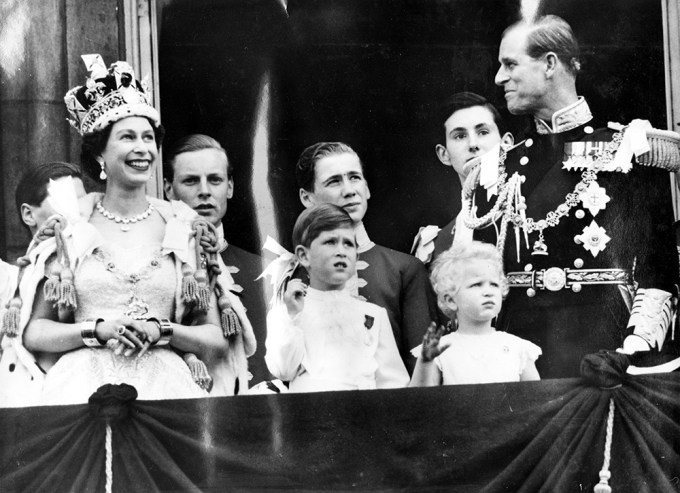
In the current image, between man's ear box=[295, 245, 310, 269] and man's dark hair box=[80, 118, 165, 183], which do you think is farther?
man's ear box=[295, 245, 310, 269]

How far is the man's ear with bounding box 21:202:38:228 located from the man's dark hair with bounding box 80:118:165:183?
14.3 inches

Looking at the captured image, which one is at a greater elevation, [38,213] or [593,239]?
[38,213]

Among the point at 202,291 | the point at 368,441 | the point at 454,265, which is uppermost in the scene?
the point at 454,265

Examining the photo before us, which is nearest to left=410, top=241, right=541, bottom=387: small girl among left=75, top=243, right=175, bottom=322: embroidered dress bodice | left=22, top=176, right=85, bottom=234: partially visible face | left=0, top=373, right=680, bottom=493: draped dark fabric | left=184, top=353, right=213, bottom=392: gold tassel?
left=0, top=373, right=680, bottom=493: draped dark fabric

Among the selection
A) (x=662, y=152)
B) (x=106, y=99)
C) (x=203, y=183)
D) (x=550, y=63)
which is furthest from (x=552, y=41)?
(x=106, y=99)

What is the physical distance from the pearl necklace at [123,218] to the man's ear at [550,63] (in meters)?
2.27

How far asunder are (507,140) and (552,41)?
1.95ft

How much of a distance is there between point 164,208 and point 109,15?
44.6 inches

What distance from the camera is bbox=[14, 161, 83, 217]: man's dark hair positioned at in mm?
8438

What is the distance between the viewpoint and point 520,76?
28.3 ft

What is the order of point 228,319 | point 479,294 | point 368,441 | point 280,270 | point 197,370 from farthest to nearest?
point 280,270, point 479,294, point 228,319, point 197,370, point 368,441

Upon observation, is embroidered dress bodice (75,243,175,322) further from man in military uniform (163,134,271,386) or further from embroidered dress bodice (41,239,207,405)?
man in military uniform (163,134,271,386)

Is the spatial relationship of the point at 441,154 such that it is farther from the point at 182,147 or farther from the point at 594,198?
the point at 182,147

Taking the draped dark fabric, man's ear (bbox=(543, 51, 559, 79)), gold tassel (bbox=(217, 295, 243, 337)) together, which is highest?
man's ear (bbox=(543, 51, 559, 79))
